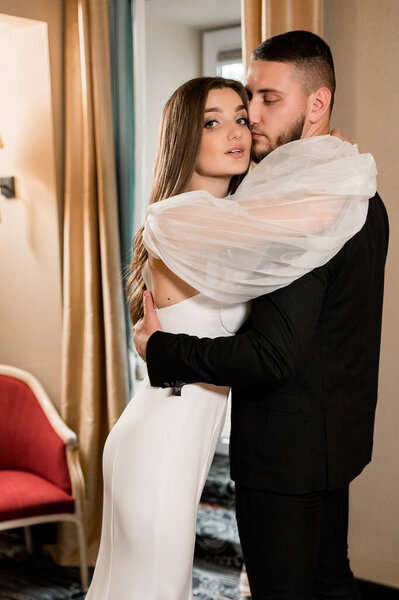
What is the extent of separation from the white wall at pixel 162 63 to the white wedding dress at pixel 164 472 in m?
1.98

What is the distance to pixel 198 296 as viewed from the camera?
1.78m

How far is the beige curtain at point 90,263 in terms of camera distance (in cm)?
313

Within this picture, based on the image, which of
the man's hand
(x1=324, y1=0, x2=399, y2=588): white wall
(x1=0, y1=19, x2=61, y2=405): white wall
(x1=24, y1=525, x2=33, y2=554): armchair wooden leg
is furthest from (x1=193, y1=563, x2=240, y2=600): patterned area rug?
the man's hand

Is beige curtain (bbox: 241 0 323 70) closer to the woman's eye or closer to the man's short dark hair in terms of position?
the man's short dark hair

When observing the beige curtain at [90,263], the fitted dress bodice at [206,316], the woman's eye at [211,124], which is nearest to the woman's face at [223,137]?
the woman's eye at [211,124]

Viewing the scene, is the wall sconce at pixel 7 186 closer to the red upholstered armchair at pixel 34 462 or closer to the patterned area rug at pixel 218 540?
the red upholstered armchair at pixel 34 462

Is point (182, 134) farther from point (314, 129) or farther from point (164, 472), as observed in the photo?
point (164, 472)

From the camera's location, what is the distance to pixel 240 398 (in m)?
1.72

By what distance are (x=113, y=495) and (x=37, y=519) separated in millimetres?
1340

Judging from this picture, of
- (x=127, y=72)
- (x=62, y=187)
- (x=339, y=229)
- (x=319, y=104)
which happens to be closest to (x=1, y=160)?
(x=62, y=187)

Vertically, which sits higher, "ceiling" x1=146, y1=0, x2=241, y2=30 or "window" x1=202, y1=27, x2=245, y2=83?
"ceiling" x1=146, y1=0, x2=241, y2=30

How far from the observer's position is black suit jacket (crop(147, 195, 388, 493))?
1560 millimetres

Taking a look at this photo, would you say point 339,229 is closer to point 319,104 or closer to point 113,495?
point 319,104

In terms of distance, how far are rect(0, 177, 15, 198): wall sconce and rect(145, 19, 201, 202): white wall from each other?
68 cm
